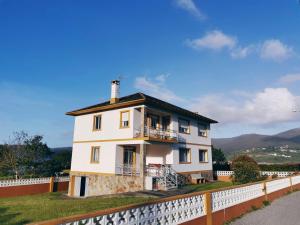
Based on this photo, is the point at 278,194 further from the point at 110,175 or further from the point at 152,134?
the point at 110,175

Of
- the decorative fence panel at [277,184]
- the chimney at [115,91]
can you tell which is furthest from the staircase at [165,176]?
the chimney at [115,91]

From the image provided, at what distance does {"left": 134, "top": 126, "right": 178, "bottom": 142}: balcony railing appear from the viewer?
2123 cm

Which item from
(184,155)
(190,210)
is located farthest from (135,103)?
(190,210)

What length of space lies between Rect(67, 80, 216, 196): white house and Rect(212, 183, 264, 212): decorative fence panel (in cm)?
793

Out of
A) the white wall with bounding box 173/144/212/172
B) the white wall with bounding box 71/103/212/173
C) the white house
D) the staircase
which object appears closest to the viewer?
the staircase

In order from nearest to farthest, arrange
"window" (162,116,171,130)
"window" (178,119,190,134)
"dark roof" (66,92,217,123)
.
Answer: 1. "dark roof" (66,92,217,123)
2. "window" (162,116,171,130)
3. "window" (178,119,190,134)

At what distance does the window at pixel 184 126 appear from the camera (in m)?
25.6

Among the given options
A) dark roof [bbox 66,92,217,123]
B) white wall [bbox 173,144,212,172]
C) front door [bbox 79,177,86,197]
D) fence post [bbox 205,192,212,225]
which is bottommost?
front door [bbox 79,177,86,197]

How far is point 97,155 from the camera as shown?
78.6ft

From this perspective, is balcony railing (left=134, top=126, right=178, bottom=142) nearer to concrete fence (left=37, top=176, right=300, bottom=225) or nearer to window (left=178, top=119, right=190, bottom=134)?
window (left=178, top=119, right=190, bottom=134)

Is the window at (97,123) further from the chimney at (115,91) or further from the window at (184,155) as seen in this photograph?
the window at (184,155)

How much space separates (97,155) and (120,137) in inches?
146

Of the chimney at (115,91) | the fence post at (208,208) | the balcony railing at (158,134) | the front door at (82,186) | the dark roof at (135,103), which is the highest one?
the chimney at (115,91)

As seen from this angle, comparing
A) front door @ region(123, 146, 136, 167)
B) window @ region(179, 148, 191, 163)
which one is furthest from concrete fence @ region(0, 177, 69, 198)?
window @ region(179, 148, 191, 163)
